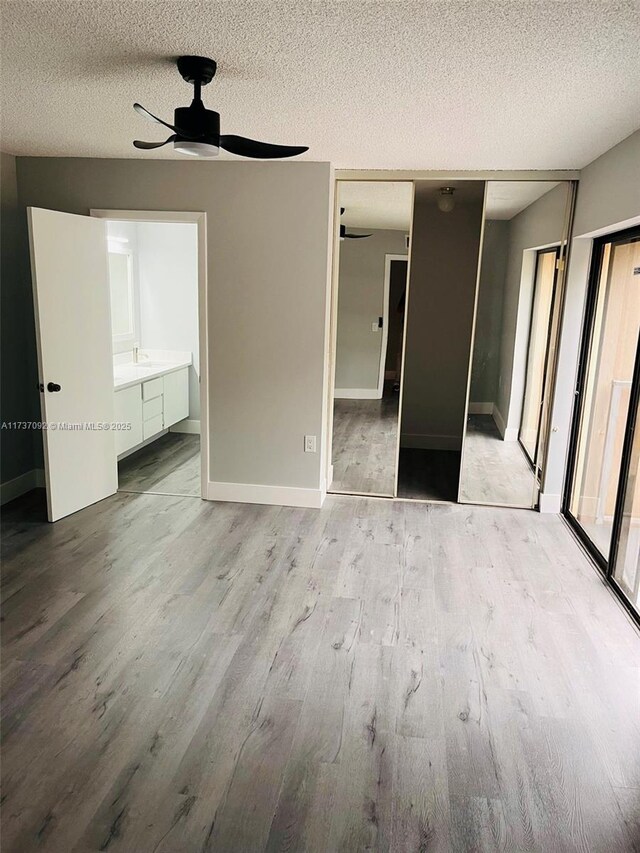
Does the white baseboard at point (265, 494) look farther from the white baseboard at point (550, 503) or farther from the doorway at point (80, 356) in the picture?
the white baseboard at point (550, 503)

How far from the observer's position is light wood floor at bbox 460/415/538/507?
4680mm

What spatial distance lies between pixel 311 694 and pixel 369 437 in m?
2.55

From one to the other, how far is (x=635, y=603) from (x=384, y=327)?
2.65 m

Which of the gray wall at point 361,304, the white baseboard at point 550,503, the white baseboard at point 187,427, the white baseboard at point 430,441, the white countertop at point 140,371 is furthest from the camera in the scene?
the white baseboard at point 187,427

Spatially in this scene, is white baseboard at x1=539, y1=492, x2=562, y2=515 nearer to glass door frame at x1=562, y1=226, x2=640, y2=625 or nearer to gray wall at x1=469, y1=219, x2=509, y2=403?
glass door frame at x1=562, y1=226, x2=640, y2=625

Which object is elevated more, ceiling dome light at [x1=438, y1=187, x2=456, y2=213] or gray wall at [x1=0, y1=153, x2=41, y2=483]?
ceiling dome light at [x1=438, y1=187, x2=456, y2=213]

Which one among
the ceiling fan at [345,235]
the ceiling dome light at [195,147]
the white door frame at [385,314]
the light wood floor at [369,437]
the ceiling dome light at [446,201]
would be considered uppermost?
the ceiling dome light at [446,201]

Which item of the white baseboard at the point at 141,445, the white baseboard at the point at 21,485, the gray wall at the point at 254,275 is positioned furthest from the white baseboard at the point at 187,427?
the gray wall at the point at 254,275

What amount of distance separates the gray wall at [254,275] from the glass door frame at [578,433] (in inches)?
70.6

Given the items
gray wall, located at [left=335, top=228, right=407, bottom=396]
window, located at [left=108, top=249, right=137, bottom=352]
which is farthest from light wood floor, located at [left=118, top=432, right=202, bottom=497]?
gray wall, located at [left=335, top=228, right=407, bottom=396]

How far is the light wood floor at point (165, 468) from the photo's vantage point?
4.94m

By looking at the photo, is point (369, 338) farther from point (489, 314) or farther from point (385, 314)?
point (489, 314)

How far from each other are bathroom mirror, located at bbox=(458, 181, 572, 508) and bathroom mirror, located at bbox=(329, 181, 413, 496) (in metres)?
0.61

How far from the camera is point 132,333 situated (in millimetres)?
6281
